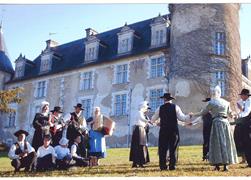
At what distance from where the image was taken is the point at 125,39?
20016mm

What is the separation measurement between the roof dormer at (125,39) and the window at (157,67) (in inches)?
71.9

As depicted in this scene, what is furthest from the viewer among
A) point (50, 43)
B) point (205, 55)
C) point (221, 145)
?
point (50, 43)

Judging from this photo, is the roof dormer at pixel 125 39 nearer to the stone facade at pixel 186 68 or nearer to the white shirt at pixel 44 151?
the stone facade at pixel 186 68

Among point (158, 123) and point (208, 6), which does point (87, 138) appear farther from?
point (208, 6)

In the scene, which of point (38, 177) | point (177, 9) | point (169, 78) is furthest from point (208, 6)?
point (38, 177)

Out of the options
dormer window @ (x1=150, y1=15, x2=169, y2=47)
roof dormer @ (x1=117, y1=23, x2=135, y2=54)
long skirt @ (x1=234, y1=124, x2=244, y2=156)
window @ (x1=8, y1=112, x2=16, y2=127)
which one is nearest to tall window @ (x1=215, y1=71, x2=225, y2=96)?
dormer window @ (x1=150, y1=15, x2=169, y2=47)

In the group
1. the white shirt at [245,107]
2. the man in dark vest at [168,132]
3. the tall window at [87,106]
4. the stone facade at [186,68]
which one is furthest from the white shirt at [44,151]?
the tall window at [87,106]

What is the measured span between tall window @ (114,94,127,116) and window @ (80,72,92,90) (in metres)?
1.88

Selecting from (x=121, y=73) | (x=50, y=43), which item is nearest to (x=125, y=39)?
(x=121, y=73)

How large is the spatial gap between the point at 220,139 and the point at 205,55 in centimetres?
1048

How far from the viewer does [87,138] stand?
809cm

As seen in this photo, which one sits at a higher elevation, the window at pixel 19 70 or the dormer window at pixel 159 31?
the dormer window at pixel 159 31

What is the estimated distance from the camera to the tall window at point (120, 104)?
1885 cm

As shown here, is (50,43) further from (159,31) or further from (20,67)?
(159,31)
